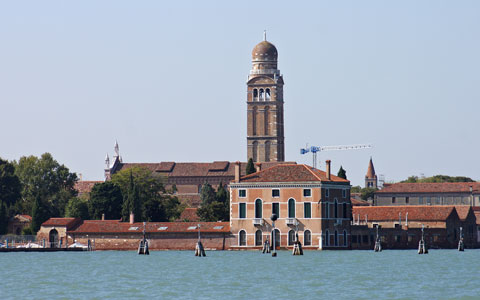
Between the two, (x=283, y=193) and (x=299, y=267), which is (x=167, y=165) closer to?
(x=283, y=193)

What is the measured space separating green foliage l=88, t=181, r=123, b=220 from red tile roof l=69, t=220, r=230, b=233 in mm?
8526

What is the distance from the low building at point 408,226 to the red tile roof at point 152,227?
11094 mm

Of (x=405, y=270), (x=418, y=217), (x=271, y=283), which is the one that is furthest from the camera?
(x=418, y=217)

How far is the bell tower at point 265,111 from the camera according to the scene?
13700cm

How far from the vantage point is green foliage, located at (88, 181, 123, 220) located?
318 ft

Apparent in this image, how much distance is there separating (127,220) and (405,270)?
3615cm

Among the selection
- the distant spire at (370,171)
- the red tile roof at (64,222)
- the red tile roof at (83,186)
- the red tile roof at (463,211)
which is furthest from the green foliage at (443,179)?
the red tile roof at (64,222)

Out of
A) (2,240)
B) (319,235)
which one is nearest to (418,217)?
(319,235)

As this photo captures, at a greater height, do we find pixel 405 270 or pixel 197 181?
pixel 197 181

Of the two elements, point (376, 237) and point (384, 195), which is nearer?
point (376, 237)

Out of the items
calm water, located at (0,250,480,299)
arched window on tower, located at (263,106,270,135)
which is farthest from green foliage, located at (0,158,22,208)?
arched window on tower, located at (263,106,270,135)

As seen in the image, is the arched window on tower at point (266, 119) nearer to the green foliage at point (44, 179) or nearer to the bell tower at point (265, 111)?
the bell tower at point (265, 111)

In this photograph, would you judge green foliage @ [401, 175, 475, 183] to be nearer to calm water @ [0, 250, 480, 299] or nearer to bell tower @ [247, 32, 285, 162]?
bell tower @ [247, 32, 285, 162]

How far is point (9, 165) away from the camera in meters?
108
